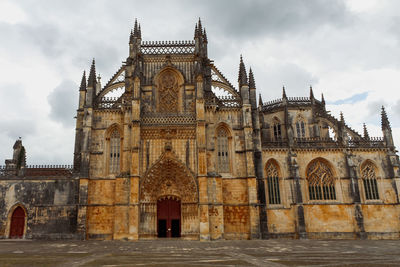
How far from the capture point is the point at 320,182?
32250 mm

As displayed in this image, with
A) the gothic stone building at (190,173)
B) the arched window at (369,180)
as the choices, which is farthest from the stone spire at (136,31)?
the arched window at (369,180)

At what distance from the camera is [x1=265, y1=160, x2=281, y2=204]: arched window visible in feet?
104

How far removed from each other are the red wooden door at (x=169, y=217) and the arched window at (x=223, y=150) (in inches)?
216

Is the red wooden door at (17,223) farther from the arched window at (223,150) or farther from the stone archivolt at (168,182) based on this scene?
the arched window at (223,150)

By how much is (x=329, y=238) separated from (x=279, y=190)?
6372mm

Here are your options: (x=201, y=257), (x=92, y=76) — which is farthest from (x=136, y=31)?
(x=201, y=257)

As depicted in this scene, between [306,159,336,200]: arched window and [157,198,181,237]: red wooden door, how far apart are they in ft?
45.7

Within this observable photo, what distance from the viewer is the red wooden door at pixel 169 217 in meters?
28.3

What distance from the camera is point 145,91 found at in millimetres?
32312

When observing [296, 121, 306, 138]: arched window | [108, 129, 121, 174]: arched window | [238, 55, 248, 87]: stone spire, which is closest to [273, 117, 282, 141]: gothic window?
[296, 121, 306, 138]: arched window

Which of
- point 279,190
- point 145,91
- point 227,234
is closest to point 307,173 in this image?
point 279,190

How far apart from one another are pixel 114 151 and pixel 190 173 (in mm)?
A: 8136

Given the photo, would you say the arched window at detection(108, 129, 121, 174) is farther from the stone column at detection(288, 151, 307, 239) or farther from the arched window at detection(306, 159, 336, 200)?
the arched window at detection(306, 159, 336, 200)

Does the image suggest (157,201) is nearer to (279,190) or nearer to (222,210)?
(222,210)
